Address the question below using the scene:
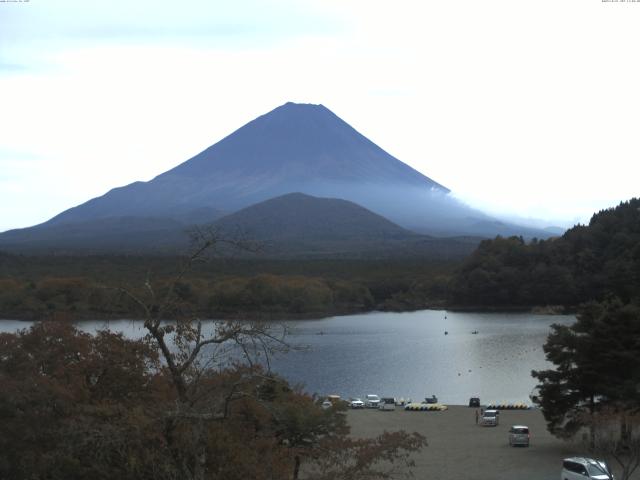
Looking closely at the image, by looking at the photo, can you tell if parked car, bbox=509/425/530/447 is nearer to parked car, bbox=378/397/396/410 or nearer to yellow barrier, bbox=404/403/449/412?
yellow barrier, bbox=404/403/449/412

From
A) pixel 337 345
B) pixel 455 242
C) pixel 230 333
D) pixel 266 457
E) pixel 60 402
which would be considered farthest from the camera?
pixel 455 242

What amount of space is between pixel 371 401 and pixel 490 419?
434 centimetres

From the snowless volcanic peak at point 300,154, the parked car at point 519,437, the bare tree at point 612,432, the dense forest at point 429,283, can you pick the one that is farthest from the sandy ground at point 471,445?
the snowless volcanic peak at point 300,154

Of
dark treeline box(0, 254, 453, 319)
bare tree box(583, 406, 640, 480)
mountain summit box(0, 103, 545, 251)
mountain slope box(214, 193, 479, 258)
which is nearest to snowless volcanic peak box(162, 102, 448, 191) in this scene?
mountain summit box(0, 103, 545, 251)

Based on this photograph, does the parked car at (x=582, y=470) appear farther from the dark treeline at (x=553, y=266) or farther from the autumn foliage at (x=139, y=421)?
the dark treeline at (x=553, y=266)

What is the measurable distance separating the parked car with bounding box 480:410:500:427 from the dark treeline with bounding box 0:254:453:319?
2050 centimetres

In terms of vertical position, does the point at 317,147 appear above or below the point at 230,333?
above

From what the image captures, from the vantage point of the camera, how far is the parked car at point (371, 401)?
69.3ft

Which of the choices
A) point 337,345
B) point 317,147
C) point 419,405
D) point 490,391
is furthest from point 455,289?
point 317,147

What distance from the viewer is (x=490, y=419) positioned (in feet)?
57.9

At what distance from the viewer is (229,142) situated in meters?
158

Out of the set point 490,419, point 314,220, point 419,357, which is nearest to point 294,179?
point 314,220

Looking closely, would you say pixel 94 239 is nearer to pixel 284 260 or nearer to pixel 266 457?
pixel 284 260

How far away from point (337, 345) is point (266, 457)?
27854mm
